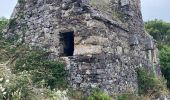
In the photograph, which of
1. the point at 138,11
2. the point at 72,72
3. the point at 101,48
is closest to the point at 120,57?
the point at 101,48

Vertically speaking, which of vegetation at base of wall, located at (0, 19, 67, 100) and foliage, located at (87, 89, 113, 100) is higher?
vegetation at base of wall, located at (0, 19, 67, 100)

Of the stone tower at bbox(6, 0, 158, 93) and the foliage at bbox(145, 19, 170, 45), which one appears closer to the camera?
the stone tower at bbox(6, 0, 158, 93)

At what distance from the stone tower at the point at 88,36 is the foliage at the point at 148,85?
25 cm

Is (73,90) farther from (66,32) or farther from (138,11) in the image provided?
(138,11)

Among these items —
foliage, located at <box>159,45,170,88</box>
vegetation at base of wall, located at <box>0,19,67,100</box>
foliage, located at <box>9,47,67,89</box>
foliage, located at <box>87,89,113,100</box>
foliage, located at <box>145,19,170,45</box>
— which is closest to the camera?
vegetation at base of wall, located at <box>0,19,67,100</box>

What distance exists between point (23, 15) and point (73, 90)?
3.20m

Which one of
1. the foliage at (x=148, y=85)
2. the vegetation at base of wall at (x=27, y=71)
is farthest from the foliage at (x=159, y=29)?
the vegetation at base of wall at (x=27, y=71)

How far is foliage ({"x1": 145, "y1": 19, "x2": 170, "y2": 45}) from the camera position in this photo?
2570 cm

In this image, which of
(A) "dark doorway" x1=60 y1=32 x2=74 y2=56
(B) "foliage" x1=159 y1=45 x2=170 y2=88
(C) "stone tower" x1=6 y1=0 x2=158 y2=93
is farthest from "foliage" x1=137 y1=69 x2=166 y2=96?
(B) "foliage" x1=159 y1=45 x2=170 y2=88

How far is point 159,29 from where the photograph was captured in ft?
86.6

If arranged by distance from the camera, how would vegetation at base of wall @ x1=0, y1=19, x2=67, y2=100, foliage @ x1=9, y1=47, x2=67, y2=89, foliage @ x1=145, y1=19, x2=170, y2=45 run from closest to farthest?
vegetation at base of wall @ x1=0, y1=19, x2=67, y2=100 < foliage @ x1=9, y1=47, x2=67, y2=89 < foliage @ x1=145, y1=19, x2=170, y2=45

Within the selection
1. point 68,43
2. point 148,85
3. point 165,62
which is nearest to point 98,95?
point 68,43

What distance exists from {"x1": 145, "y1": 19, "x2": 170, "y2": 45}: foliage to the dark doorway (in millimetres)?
14857

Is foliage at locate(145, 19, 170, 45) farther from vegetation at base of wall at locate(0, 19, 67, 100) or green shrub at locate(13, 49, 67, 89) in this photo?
Result: green shrub at locate(13, 49, 67, 89)
